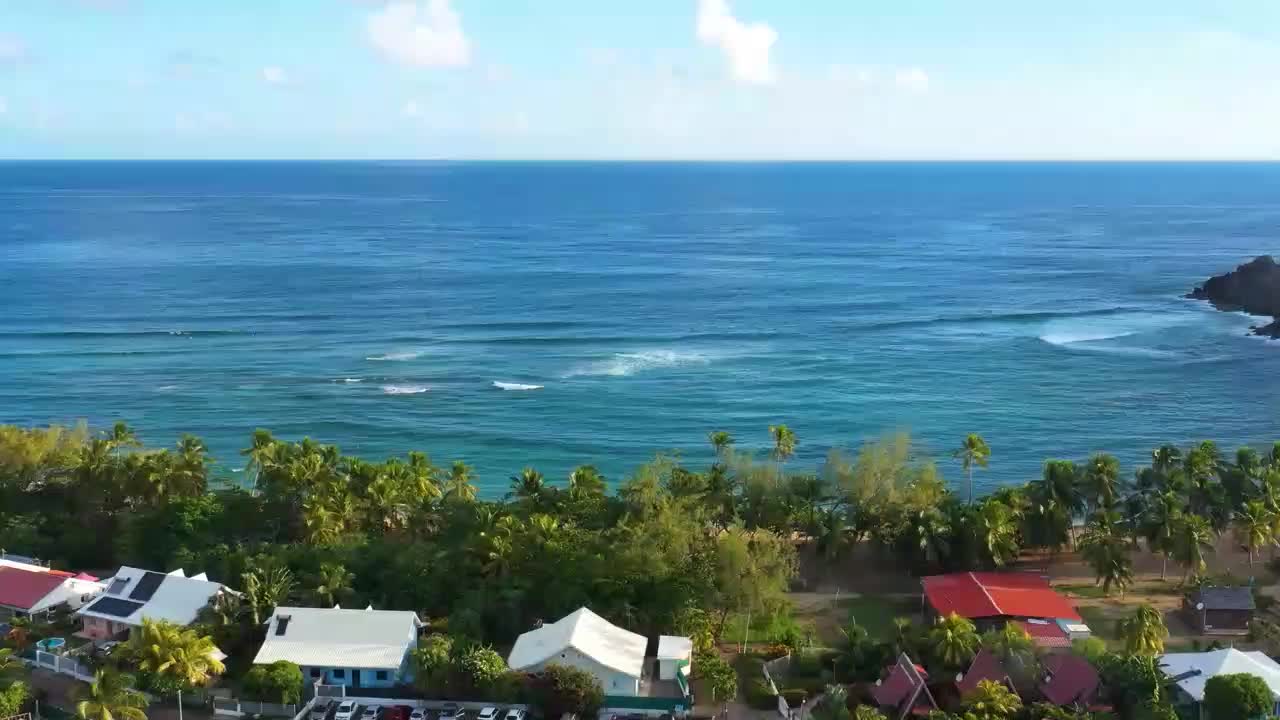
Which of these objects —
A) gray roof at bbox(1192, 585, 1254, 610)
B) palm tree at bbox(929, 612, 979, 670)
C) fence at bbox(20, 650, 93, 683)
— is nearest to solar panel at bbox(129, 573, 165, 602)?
fence at bbox(20, 650, 93, 683)

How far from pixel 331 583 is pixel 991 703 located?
2223cm

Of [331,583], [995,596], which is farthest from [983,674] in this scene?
[331,583]

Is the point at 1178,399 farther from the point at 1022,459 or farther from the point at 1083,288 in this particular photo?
the point at 1083,288

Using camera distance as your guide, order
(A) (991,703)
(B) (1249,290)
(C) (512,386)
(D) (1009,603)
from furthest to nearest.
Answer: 1. (B) (1249,290)
2. (C) (512,386)
3. (D) (1009,603)
4. (A) (991,703)

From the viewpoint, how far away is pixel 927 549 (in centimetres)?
4519

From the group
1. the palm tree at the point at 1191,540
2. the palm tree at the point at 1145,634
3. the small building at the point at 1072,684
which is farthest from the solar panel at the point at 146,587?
the palm tree at the point at 1191,540

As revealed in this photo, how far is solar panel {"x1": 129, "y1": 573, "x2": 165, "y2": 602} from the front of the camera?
40.1 metres

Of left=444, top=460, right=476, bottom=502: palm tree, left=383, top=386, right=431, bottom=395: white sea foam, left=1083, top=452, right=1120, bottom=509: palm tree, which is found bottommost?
left=383, top=386, right=431, bottom=395: white sea foam

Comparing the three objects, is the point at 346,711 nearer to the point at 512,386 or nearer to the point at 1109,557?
the point at 1109,557

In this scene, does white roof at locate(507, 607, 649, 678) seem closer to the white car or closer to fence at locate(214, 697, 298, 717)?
the white car

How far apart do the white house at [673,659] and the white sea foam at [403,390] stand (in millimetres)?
43623

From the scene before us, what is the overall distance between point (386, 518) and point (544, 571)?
9.16 metres

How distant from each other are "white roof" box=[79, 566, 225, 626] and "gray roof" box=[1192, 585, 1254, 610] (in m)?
34.3

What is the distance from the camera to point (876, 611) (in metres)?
43.7
